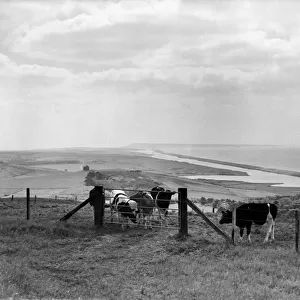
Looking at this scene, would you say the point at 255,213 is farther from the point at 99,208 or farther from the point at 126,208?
the point at 99,208

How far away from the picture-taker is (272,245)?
12.6m

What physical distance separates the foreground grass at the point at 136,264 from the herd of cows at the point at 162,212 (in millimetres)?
655

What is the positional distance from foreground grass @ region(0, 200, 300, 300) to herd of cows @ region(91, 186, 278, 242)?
65 cm

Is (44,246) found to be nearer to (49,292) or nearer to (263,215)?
(49,292)

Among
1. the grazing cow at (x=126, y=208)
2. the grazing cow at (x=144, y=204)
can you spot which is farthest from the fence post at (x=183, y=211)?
the grazing cow at (x=126, y=208)

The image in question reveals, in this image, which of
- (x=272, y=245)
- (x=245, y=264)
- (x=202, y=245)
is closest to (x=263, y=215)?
(x=272, y=245)

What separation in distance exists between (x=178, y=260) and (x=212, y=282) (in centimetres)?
209

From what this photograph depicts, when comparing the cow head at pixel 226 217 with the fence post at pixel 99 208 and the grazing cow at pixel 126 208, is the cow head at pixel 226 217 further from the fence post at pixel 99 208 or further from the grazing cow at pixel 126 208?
the fence post at pixel 99 208

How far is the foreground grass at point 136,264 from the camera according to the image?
8.11m

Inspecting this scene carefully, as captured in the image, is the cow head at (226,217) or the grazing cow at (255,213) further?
the cow head at (226,217)

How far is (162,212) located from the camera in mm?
17734

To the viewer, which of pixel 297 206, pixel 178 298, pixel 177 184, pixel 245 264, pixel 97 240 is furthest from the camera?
pixel 177 184

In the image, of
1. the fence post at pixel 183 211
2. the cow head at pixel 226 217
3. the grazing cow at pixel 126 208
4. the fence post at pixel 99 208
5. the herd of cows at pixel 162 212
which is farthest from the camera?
the grazing cow at pixel 126 208

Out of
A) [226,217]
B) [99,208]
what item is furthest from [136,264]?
[226,217]
